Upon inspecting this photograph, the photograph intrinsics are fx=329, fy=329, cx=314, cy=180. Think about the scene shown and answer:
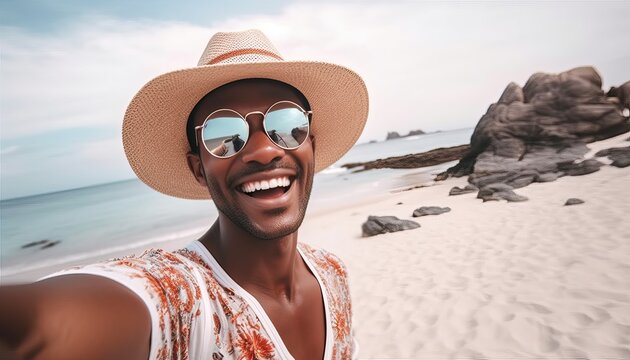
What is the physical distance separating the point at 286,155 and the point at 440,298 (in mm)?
4039

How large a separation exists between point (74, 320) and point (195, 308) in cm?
41

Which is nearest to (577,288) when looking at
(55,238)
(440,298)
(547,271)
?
(547,271)

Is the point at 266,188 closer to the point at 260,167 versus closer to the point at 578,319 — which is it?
the point at 260,167

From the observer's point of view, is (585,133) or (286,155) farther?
(585,133)

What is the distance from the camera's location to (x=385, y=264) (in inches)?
260

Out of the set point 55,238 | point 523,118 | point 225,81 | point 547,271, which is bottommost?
point 55,238

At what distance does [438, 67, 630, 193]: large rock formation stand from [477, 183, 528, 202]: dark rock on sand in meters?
4.13

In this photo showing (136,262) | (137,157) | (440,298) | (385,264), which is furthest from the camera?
(385,264)

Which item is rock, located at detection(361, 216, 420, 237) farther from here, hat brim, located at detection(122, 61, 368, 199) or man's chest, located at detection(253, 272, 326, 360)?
man's chest, located at detection(253, 272, 326, 360)

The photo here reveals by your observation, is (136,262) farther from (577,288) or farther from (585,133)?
(585,133)

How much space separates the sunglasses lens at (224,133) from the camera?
150 cm

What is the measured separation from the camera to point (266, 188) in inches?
58.9

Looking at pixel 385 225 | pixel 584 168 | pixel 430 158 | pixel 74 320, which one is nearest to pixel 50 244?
pixel 385 225

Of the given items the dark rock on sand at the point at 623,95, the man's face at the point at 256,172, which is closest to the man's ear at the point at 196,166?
the man's face at the point at 256,172
